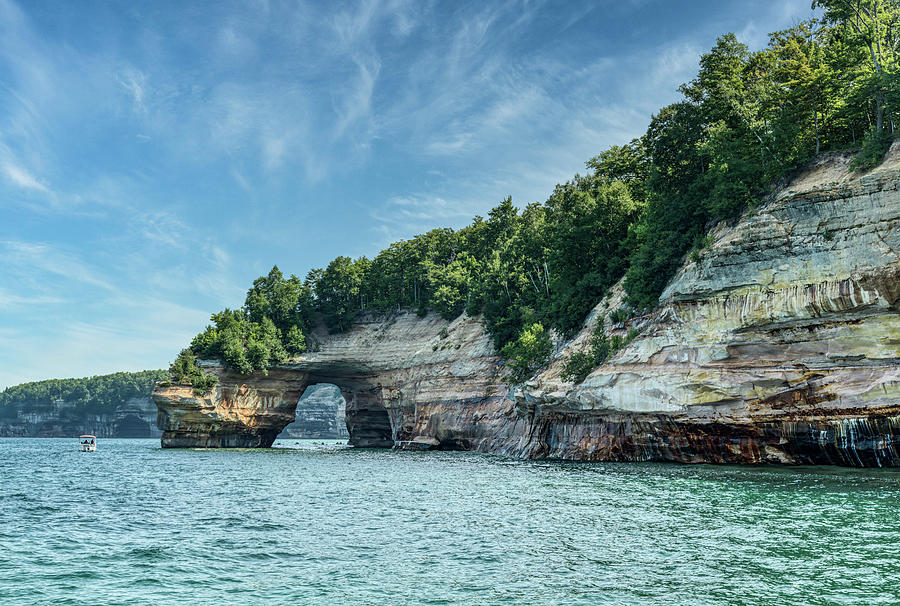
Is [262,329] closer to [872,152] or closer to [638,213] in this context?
[638,213]

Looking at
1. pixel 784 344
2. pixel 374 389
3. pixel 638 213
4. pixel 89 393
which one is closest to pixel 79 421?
pixel 89 393

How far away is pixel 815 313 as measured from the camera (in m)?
31.6

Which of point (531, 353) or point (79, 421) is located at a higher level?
point (531, 353)

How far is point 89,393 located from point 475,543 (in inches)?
8202

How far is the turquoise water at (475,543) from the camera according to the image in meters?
11.6

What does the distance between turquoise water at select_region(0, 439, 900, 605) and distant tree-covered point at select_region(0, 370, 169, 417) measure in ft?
587

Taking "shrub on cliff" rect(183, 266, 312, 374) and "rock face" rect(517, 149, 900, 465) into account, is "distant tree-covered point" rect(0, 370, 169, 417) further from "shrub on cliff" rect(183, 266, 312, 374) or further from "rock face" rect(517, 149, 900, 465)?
"rock face" rect(517, 149, 900, 465)

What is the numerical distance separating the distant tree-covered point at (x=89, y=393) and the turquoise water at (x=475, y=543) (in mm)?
179055

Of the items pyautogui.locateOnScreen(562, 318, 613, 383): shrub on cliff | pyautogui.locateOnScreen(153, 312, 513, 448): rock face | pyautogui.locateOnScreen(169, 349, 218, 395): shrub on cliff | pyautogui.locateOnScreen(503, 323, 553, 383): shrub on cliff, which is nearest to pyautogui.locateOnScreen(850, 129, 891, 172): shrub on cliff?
pyautogui.locateOnScreen(562, 318, 613, 383): shrub on cliff

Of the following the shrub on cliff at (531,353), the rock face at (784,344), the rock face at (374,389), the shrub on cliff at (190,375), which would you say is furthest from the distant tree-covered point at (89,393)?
the rock face at (784,344)

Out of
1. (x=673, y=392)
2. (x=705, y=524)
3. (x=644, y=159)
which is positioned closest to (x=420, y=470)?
(x=673, y=392)

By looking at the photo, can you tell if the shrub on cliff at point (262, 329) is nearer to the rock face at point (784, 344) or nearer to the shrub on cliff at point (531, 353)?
the shrub on cliff at point (531, 353)

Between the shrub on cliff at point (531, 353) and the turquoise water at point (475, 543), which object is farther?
the shrub on cliff at point (531, 353)

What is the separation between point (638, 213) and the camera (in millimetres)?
57125
